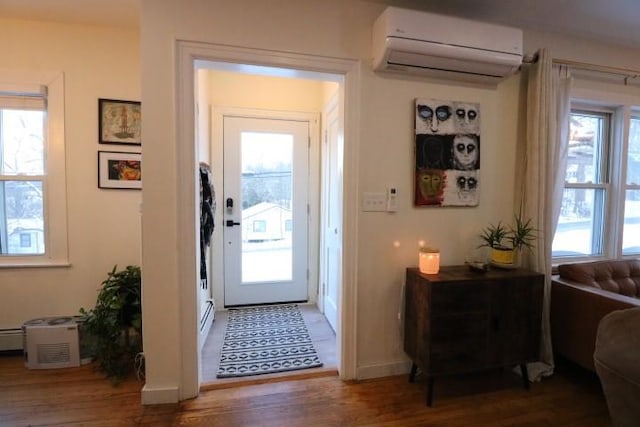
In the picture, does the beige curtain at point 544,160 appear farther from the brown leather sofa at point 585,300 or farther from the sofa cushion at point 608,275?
the sofa cushion at point 608,275

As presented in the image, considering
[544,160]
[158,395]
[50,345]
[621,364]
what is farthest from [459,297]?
[50,345]

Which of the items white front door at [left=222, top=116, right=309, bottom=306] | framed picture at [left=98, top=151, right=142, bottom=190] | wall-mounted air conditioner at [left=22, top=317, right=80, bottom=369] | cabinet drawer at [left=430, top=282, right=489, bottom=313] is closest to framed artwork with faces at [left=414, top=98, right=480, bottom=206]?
cabinet drawer at [left=430, top=282, right=489, bottom=313]

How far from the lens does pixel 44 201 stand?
2.49m

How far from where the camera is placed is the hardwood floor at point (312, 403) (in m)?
1.77

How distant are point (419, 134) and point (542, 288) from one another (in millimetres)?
1255

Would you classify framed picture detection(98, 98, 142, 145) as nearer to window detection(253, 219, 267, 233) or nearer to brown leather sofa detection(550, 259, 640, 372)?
window detection(253, 219, 267, 233)

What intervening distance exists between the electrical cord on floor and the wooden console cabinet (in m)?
1.80

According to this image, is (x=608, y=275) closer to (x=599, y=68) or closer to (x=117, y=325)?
(x=599, y=68)

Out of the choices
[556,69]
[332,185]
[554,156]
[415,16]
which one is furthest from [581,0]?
[332,185]

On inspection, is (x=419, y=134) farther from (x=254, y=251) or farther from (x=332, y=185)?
(x=254, y=251)

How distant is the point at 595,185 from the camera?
9.16 ft

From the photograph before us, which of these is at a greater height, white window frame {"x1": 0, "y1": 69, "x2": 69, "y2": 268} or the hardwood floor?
white window frame {"x1": 0, "y1": 69, "x2": 69, "y2": 268}

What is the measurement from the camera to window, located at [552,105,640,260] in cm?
276

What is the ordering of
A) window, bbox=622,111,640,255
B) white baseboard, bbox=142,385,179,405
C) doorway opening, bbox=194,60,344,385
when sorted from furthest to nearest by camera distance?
doorway opening, bbox=194,60,344,385 → window, bbox=622,111,640,255 → white baseboard, bbox=142,385,179,405
